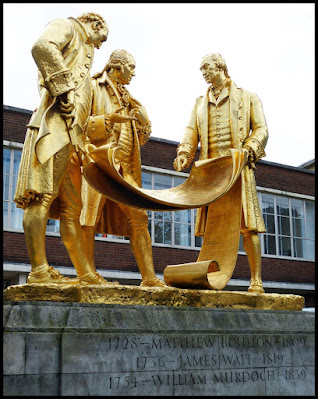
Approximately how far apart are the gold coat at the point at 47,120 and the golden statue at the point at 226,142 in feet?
6.68

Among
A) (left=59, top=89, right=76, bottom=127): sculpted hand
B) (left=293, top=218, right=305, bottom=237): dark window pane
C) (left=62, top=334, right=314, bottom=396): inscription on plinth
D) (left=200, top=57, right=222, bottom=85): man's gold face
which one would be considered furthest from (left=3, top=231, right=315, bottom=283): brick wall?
(left=62, top=334, right=314, bottom=396): inscription on plinth

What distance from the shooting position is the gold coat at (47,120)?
21.1ft

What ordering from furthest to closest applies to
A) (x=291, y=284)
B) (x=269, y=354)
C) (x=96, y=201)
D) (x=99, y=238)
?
1. (x=291, y=284)
2. (x=99, y=238)
3. (x=96, y=201)
4. (x=269, y=354)

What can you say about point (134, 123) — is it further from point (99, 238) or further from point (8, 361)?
point (99, 238)

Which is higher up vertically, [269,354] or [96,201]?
[96,201]

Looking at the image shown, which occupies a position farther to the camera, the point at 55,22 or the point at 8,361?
the point at 55,22

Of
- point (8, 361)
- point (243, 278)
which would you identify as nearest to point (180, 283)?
point (8, 361)

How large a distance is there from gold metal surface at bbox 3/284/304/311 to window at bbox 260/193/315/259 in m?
17.3

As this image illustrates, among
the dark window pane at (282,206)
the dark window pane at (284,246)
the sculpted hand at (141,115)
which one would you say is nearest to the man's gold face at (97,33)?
the sculpted hand at (141,115)

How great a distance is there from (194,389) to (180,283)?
4.77ft

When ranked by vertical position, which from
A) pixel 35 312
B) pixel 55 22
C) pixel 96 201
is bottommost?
pixel 35 312

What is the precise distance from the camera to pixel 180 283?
277 inches

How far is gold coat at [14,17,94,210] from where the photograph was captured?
6.45 metres

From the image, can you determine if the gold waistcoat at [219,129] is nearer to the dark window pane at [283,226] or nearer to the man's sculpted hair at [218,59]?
the man's sculpted hair at [218,59]
